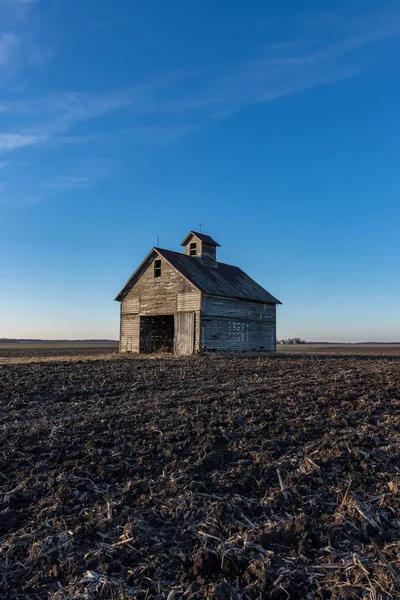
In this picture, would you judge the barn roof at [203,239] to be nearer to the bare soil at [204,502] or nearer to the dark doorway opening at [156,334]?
the dark doorway opening at [156,334]

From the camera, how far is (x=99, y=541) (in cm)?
454

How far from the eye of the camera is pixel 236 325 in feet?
109

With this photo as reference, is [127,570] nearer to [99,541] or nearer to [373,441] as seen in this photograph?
[99,541]

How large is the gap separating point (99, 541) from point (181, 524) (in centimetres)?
89

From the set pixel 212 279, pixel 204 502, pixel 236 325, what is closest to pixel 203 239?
pixel 212 279

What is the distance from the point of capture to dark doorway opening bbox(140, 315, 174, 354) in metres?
35.2

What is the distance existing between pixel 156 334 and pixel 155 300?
445 centimetres

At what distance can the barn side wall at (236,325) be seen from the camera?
100ft

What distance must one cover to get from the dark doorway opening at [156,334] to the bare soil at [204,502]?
25159 millimetres

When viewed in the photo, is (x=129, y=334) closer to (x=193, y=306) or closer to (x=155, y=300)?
(x=155, y=300)

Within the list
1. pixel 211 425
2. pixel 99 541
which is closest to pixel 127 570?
pixel 99 541

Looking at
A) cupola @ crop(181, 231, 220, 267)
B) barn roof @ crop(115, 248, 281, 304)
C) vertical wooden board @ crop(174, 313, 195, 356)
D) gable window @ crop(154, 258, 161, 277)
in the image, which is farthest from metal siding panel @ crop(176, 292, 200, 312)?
cupola @ crop(181, 231, 220, 267)

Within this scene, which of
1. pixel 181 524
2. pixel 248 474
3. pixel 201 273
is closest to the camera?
pixel 181 524

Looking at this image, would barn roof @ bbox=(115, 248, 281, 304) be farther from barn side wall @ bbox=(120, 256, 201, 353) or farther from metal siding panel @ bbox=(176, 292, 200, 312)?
metal siding panel @ bbox=(176, 292, 200, 312)
